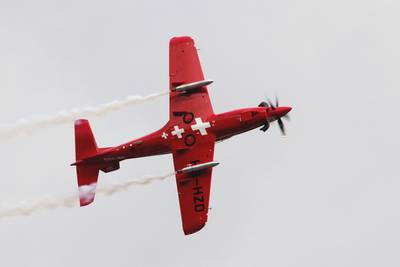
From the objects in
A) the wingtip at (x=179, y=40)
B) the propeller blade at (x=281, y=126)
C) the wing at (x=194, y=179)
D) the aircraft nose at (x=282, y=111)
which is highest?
the wingtip at (x=179, y=40)

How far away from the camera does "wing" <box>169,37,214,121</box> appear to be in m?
79.8

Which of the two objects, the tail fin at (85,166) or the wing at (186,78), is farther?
the wing at (186,78)

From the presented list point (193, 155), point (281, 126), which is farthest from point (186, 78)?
point (281, 126)

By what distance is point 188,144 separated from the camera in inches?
3123

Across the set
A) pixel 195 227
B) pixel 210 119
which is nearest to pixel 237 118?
pixel 210 119

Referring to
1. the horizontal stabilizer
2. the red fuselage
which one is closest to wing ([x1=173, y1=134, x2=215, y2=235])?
the red fuselage

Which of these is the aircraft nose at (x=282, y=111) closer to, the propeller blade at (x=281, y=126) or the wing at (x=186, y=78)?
the propeller blade at (x=281, y=126)

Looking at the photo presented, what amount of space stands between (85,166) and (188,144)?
6.32 meters

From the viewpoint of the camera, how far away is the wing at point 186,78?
79812mm

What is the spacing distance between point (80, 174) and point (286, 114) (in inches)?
503

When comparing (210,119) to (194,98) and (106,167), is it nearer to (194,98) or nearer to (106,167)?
(194,98)

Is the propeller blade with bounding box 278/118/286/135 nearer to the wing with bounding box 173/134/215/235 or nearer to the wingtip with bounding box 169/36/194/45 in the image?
the wing with bounding box 173/134/215/235

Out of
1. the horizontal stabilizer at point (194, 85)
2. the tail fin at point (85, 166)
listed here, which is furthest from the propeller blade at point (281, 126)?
the tail fin at point (85, 166)

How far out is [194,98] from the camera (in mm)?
80250
